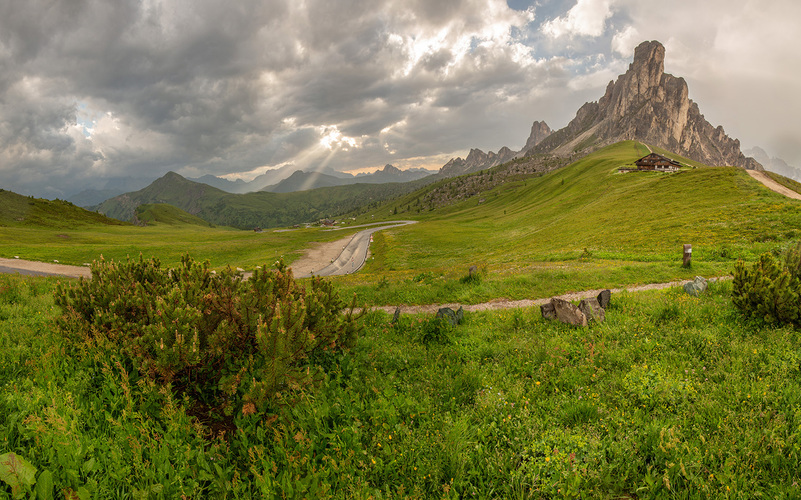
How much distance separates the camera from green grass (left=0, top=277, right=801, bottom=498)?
12.6 ft

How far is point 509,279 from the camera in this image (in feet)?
59.6

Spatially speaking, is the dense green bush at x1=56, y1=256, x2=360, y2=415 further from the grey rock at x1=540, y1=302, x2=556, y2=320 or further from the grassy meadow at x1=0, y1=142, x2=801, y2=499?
the grey rock at x1=540, y1=302, x2=556, y2=320

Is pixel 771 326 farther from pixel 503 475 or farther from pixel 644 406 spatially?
pixel 503 475

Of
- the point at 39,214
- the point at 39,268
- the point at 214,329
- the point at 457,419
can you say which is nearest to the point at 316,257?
the point at 39,268

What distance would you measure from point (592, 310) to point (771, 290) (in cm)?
400

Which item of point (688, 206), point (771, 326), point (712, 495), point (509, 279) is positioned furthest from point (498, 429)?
point (688, 206)

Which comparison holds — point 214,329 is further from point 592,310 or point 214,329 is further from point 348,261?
point 348,261

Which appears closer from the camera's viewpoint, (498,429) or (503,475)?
(503,475)

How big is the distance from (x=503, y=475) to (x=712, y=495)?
8.16ft

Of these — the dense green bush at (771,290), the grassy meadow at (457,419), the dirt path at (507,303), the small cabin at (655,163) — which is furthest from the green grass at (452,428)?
the small cabin at (655,163)

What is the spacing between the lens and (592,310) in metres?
9.80

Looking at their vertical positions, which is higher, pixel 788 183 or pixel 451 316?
pixel 788 183

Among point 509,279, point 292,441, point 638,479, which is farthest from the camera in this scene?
point 509,279

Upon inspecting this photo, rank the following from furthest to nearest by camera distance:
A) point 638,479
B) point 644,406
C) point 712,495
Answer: point 644,406 < point 638,479 < point 712,495
